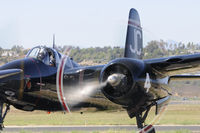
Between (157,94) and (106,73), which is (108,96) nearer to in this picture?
(106,73)

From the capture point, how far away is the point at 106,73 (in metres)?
14.9

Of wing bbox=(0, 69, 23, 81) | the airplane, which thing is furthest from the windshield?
wing bbox=(0, 69, 23, 81)

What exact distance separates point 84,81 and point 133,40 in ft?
25.6

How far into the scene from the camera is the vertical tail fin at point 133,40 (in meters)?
22.9

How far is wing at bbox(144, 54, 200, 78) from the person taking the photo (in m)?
15.2

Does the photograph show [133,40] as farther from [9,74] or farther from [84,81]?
[9,74]

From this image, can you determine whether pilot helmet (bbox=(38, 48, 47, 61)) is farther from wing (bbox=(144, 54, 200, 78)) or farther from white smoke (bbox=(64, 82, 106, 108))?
wing (bbox=(144, 54, 200, 78))

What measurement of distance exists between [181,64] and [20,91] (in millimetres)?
6069

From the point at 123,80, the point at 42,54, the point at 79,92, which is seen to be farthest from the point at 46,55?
the point at 123,80

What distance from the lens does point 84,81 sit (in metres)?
16.5

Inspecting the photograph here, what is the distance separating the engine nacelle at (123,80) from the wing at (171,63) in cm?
73

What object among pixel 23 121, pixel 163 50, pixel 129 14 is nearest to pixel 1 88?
pixel 163 50

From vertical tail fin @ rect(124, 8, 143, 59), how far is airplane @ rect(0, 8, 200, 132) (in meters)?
5.81


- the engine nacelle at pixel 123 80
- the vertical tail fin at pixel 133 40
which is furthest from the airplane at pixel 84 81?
the vertical tail fin at pixel 133 40
